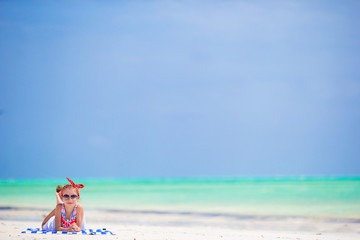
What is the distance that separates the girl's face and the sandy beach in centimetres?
43

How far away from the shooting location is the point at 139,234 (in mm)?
6867

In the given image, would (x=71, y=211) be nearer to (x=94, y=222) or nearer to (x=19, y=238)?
(x=19, y=238)

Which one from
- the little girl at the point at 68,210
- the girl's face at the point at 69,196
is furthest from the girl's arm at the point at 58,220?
the girl's face at the point at 69,196

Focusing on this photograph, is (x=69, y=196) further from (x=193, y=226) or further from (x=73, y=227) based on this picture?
(x=193, y=226)

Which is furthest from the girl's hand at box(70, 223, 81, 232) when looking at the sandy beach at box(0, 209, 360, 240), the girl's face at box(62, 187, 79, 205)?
the girl's face at box(62, 187, 79, 205)

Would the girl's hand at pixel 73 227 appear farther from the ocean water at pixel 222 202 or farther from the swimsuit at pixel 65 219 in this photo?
the ocean water at pixel 222 202

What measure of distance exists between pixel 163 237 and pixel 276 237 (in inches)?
62.6

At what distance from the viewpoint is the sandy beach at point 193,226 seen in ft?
22.4

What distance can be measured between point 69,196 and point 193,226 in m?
3.15

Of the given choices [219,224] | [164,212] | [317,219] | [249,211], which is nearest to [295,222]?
[317,219]

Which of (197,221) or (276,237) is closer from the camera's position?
(276,237)

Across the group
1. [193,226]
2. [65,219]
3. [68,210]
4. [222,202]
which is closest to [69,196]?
[68,210]

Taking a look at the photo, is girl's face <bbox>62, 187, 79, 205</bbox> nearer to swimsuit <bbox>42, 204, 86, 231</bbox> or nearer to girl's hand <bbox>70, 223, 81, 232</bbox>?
swimsuit <bbox>42, 204, 86, 231</bbox>

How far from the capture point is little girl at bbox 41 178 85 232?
612 cm
